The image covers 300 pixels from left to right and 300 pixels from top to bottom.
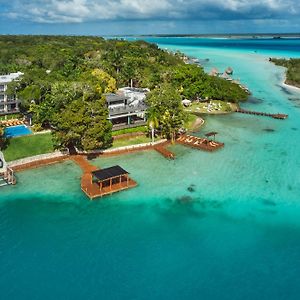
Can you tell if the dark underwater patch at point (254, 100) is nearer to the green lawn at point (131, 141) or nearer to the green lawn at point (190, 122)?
the green lawn at point (190, 122)

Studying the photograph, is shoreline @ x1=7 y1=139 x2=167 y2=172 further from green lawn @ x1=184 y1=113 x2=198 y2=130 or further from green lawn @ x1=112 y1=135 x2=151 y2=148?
green lawn @ x1=184 y1=113 x2=198 y2=130

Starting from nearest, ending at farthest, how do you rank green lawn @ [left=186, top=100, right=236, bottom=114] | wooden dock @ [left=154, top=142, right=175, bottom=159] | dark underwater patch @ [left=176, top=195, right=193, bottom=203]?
1. dark underwater patch @ [left=176, top=195, right=193, bottom=203]
2. wooden dock @ [left=154, top=142, right=175, bottom=159]
3. green lawn @ [left=186, top=100, right=236, bottom=114]

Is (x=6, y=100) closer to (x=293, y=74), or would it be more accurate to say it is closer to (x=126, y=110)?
(x=126, y=110)

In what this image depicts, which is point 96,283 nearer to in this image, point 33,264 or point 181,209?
point 33,264

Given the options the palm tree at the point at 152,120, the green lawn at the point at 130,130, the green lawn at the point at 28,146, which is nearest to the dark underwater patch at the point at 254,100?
the green lawn at the point at 130,130

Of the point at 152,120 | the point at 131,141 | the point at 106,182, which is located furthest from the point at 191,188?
the point at 131,141

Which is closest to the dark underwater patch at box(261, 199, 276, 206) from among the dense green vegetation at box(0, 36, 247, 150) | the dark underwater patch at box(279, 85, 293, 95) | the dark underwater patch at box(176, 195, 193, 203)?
the dark underwater patch at box(176, 195, 193, 203)
